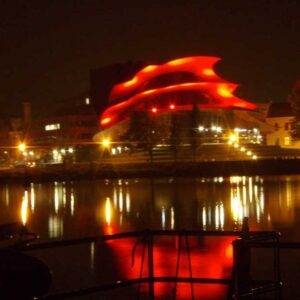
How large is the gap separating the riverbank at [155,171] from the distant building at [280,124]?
109 feet

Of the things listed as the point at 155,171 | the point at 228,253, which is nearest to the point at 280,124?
the point at 155,171

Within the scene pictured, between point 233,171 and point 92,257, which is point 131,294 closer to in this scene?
point 92,257

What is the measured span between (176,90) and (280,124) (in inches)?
585

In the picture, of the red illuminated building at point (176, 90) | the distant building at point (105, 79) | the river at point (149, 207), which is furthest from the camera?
the distant building at point (105, 79)

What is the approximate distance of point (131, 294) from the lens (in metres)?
8.57

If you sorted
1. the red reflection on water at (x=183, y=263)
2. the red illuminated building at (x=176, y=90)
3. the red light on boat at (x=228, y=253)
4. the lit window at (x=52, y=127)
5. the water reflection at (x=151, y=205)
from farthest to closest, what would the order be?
the lit window at (x=52, y=127)
the red illuminated building at (x=176, y=90)
the water reflection at (x=151, y=205)
the red light on boat at (x=228, y=253)
the red reflection on water at (x=183, y=263)

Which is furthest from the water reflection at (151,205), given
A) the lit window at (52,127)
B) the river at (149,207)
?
the lit window at (52,127)

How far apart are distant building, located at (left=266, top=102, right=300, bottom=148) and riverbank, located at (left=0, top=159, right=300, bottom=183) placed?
3313cm

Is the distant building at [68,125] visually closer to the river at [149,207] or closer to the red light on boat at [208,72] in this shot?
the red light on boat at [208,72]

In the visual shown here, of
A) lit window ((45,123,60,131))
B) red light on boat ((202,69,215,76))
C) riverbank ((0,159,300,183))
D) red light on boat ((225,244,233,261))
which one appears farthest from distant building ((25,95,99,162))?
red light on boat ((225,244,233,261))

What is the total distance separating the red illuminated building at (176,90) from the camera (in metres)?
73.4

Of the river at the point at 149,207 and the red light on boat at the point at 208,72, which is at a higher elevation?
the red light on boat at the point at 208,72

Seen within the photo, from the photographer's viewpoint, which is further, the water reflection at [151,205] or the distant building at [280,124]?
the distant building at [280,124]

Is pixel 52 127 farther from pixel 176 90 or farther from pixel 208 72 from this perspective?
pixel 208 72
